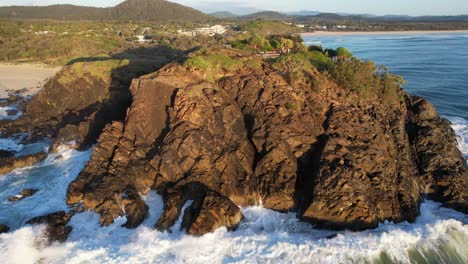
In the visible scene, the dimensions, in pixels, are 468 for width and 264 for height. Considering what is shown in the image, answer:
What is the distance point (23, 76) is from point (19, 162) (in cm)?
2900

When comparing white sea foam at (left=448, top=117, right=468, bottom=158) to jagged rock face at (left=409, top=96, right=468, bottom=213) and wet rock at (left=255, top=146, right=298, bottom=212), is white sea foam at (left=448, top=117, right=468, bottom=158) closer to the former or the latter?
jagged rock face at (left=409, top=96, right=468, bottom=213)

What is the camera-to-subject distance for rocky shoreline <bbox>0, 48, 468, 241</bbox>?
47.0 ft

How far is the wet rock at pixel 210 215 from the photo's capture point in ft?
43.4

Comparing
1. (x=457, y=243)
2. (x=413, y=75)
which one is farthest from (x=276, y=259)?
(x=413, y=75)

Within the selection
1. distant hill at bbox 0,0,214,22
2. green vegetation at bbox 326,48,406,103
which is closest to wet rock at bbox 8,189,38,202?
green vegetation at bbox 326,48,406,103

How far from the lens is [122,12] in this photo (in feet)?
591

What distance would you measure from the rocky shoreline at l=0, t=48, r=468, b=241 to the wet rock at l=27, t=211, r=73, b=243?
7cm

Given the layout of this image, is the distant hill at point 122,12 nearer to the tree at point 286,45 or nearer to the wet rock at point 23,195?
the tree at point 286,45

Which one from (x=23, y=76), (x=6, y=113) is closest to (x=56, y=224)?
(x=6, y=113)

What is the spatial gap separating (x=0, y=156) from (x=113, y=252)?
1382 cm

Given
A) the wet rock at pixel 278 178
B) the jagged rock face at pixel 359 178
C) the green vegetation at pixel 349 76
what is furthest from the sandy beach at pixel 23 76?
the jagged rock face at pixel 359 178

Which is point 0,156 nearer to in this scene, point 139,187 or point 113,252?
point 139,187

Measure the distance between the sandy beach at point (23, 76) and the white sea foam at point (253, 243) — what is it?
29545mm

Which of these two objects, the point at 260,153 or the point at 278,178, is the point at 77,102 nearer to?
→ the point at 260,153
